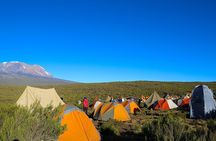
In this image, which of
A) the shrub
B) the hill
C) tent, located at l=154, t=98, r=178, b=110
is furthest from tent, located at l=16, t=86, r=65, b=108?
the hill

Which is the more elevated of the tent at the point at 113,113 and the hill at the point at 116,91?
the hill at the point at 116,91

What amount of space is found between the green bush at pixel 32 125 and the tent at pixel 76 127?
1289 millimetres

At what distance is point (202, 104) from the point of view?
649 inches

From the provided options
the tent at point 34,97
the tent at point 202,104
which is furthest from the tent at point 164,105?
the tent at point 34,97

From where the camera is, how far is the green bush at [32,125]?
659 centimetres

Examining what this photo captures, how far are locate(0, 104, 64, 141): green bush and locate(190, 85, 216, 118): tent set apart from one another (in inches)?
437

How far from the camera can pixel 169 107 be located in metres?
22.7

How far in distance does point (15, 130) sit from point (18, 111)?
26.8 inches

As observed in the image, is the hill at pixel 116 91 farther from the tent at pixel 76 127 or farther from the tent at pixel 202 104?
the tent at pixel 76 127

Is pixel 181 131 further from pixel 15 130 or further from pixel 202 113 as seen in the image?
pixel 202 113

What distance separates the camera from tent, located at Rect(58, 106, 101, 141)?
947 centimetres

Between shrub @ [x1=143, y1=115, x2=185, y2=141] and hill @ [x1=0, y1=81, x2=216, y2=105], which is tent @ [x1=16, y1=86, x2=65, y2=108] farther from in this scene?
hill @ [x1=0, y1=81, x2=216, y2=105]

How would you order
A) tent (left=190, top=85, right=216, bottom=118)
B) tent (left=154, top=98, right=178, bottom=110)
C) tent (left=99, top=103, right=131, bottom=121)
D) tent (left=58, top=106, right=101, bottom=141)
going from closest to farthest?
tent (left=58, top=106, right=101, bottom=141) → tent (left=99, top=103, right=131, bottom=121) → tent (left=190, top=85, right=216, bottom=118) → tent (left=154, top=98, right=178, bottom=110)

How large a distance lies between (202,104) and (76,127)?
387 inches
